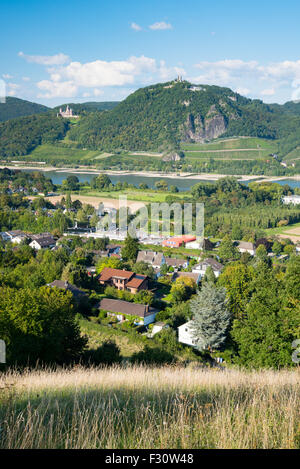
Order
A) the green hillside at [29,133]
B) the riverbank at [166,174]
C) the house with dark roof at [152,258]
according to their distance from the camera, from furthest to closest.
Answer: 1. the green hillside at [29,133]
2. the riverbank at [166,174]
3. the house with dark roof at [152,258]

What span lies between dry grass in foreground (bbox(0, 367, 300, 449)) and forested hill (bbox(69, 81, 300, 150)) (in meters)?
132

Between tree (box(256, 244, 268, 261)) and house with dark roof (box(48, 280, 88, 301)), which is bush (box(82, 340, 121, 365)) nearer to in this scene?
house with dark roof (box(48, 280, 88, 301))

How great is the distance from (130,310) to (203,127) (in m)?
141

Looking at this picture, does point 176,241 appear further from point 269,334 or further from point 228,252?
point 269,334

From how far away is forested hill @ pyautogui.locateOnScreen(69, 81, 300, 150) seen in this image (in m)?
142

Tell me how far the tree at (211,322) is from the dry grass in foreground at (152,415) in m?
10.7

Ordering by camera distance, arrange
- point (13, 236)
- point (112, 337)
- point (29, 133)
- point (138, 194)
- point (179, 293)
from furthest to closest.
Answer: point (29, 133) < point (138, 194) < point (13, 236) < point (179, 293) < point (112, 337)

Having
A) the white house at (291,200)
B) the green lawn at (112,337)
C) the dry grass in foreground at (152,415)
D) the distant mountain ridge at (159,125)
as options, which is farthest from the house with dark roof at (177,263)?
the distant mountain ridge at (159,125)

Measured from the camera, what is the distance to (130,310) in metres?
18.9

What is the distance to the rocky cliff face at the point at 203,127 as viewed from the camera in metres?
148

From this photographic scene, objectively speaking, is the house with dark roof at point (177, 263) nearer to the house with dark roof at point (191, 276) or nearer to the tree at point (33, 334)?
the house with dark roof at point (191, 276)

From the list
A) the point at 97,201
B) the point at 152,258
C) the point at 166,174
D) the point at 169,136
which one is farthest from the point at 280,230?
the point at 169,136

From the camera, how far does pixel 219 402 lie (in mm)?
3416

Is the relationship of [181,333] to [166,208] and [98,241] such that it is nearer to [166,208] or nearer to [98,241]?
[98,241]
